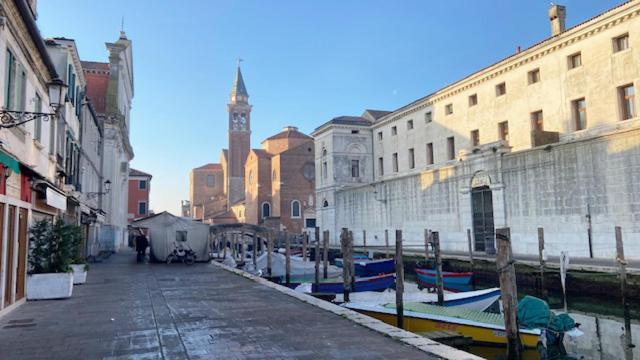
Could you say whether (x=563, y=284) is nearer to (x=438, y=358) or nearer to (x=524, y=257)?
(x=524, y=257)

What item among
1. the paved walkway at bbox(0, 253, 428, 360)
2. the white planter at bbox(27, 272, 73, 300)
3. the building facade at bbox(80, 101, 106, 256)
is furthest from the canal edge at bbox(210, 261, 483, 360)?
the building facade at bbox(80, 101, 106, 256)

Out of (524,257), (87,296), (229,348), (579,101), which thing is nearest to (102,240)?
(87,296)

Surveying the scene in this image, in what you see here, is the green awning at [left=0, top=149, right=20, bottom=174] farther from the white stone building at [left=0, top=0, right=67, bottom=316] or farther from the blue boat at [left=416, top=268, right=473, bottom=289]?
the blue boat at [left=416, top=268, right=473, bottom=289]

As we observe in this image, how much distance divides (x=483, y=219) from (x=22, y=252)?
20752 millimetres

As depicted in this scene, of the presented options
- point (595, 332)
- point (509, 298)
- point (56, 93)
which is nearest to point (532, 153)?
point (595, 332)

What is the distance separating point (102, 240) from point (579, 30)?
27626mm

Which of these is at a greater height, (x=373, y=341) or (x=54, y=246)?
(x=54, y=246)

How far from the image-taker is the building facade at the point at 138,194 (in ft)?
169

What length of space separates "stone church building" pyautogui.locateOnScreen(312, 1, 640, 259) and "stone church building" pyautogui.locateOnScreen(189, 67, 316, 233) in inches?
634

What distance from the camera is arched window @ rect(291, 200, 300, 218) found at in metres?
54.6

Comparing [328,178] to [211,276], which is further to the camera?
[328,178]

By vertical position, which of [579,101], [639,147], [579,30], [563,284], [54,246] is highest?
[579,30]

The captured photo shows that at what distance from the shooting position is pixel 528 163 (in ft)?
70.5

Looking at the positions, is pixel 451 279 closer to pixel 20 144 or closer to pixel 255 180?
pixel 20 144
